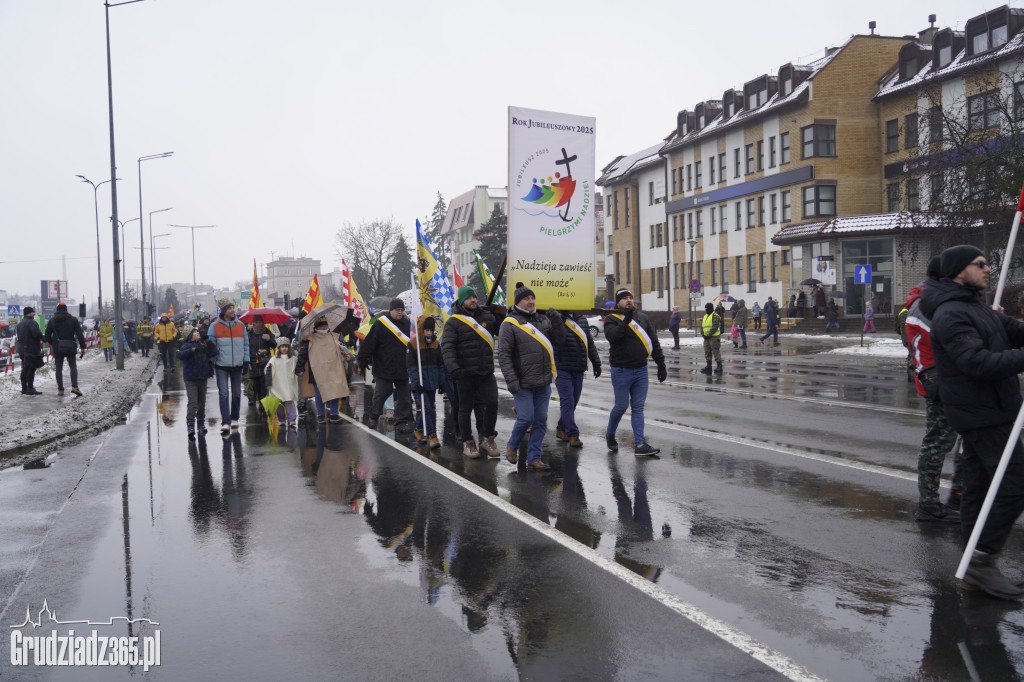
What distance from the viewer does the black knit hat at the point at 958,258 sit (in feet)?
17.5

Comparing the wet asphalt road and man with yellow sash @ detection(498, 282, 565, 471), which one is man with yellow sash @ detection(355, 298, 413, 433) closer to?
the wet asphalt road

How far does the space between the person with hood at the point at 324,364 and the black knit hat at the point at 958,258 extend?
33.9ft

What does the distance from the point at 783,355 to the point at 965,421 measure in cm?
2566

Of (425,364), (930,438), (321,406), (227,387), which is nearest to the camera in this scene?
(930,438)

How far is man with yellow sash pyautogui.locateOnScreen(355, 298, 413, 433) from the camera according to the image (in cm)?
1263

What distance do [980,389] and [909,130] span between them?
44.3 meters

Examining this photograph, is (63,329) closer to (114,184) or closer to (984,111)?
(114,184)

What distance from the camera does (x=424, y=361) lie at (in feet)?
40.5

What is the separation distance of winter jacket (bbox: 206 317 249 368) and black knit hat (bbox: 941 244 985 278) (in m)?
10.4

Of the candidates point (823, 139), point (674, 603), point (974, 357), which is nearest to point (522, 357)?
point (674, 603)

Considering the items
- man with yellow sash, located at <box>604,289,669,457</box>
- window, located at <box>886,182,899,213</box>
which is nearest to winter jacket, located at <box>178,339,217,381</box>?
man with yellow sash, located at <box>604,289,669,457</box>

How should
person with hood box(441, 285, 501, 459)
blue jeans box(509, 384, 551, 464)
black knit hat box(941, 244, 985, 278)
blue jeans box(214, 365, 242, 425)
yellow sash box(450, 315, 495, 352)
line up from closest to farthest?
1. black knit hat box(941, 244, 985, 278)
2. blue jeans box(509, 384, 551, 464)
3. person with hood box(441, 285, 501, 459)
4. yellow sash box(450, 315, 495, 352)
5. blue jeans box(214, 365, 242, 425)

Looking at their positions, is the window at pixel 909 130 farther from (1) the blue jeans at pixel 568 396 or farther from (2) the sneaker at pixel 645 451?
(2) the sneaker at pixel 645 451

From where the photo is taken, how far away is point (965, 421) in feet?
17.4
